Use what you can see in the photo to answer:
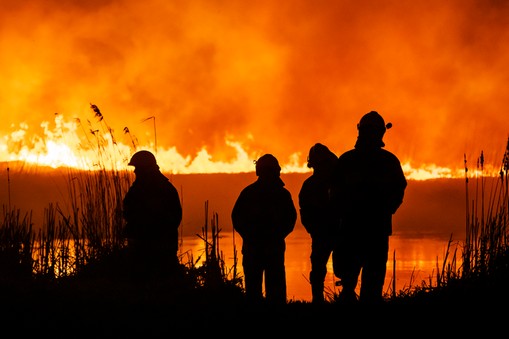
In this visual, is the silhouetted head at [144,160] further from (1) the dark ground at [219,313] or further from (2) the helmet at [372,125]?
(2) the helmet at [372,125]

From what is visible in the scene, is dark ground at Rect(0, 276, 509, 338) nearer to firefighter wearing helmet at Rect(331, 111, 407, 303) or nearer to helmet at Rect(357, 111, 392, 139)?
firefighter wearing helmet at Rect(331, 111, 407, 303)

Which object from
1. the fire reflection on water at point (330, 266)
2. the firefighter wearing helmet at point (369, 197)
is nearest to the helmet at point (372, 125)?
the firefighter wearing helmet at point (369, 197)

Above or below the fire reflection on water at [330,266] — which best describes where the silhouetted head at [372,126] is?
above

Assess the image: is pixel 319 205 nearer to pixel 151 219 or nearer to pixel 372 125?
pixel 372 125

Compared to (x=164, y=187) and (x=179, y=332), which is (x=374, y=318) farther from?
(x=164, y=187)

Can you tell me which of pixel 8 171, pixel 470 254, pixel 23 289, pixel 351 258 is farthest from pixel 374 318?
pixel 8 171

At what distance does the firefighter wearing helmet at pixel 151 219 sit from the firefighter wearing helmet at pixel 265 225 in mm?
1611

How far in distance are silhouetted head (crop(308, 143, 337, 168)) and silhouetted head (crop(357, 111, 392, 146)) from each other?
1.67m

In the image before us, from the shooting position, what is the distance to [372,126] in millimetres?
8031

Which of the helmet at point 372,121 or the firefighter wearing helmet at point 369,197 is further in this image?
the firefighter wearing helmet at point 369,197

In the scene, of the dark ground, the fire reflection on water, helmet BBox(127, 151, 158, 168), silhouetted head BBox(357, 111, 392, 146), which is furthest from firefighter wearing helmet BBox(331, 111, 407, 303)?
helmet BBox(127, 151, 158, 168)

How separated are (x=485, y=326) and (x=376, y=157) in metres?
2.06

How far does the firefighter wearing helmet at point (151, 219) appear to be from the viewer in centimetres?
1111

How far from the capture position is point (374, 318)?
807 cm
